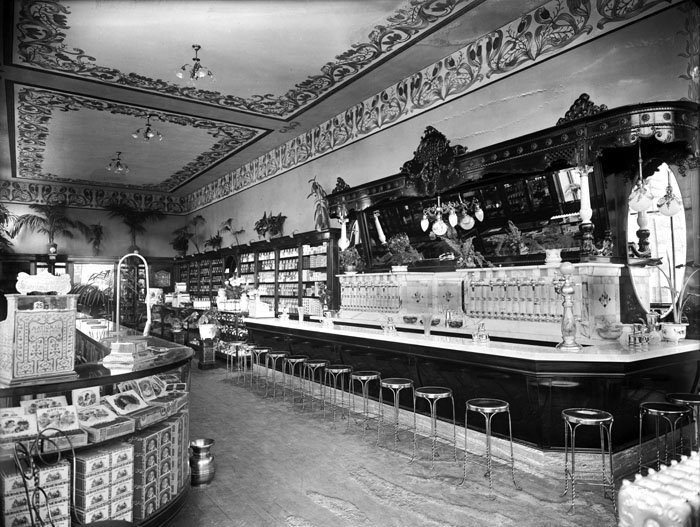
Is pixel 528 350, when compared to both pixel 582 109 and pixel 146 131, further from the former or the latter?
pixel 146 131

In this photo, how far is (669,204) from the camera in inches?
167

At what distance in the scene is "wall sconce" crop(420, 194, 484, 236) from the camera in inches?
238

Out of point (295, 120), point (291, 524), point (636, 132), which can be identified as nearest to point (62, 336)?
point (291, 524)

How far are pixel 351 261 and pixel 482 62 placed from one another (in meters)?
3.65

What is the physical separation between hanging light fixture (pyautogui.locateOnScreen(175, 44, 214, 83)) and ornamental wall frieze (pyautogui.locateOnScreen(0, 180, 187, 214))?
1006 cm

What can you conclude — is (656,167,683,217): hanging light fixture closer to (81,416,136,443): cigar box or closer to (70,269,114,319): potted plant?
(81,416,136,443): cigar box

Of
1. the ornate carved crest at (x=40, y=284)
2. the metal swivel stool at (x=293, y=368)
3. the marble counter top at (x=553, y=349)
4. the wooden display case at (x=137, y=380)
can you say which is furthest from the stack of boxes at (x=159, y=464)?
the metal swivel stool at (x=293, y=368)

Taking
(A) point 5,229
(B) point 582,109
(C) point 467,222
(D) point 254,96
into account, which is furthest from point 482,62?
(A) point 5,229

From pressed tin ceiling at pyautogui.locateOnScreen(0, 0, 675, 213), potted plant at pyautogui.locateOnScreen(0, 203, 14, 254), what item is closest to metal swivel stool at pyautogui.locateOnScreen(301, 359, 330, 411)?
pressed tin ceiling at pyautogui.locateOnScreen(0, 0, 675, 213)

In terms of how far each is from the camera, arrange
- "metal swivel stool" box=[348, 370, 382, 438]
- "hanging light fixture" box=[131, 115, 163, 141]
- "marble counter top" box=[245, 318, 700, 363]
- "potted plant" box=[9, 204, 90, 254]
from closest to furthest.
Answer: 1. "marble counter top" box=[245, 318, 700, 363]
2. "metal swivel stool" box=[348, 370, 382, 438]
3. "hanging light fixture" box=[131, 115, 163, 141]
4. "potted plant" box=[9, 204, 90, 254]

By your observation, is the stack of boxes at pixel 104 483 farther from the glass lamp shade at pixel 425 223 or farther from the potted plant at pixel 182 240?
the potted plant at pixel 182 240

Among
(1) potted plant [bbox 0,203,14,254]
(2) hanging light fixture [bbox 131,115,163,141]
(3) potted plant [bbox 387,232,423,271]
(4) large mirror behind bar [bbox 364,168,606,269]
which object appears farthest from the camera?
(1) potted plant [bbox 0,203,14,254]

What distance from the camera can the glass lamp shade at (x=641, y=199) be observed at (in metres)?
4.26

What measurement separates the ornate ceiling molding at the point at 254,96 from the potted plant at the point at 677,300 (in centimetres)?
345
